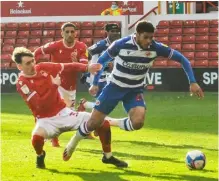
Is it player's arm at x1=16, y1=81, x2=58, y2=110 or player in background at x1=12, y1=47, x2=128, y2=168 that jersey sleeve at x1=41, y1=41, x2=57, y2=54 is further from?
player's arm at x1=16, y1=81, x2=58, y2=110

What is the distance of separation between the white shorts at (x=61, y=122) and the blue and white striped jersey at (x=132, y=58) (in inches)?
26.6

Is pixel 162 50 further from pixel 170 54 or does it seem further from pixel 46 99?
pixel 46 99

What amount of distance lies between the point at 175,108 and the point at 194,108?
19.0 inches

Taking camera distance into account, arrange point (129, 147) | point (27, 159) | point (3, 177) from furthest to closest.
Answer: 1. point (129, 147)
2. point (27, 159)
3. point (3, 177)

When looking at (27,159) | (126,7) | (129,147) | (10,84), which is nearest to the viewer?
(27,159)

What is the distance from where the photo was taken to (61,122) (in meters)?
9.55

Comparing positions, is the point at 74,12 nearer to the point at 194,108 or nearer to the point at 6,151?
the point at 194,108

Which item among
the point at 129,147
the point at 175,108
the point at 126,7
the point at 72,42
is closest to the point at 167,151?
the point at 129,147

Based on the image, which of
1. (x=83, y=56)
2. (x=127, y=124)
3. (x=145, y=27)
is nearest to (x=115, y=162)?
(x=127, y=124)

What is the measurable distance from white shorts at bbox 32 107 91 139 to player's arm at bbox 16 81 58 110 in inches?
8.2

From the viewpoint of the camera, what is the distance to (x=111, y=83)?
31.7ft

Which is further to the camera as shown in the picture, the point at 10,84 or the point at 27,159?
the point at 10,84

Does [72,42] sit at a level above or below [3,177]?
above

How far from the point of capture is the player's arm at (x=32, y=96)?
372 inches
